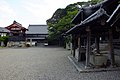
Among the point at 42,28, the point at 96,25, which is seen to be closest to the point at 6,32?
the point at 42,28

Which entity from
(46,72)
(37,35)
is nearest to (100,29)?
(46,72)

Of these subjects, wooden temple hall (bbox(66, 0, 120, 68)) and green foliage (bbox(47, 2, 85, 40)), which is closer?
wooden temple hall (bbox(66, 0, 120, 68))

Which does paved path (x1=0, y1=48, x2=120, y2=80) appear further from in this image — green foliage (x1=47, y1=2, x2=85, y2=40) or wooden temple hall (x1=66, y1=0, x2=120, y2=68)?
green foliage (x1=47, y1=2, x2=85, y2=40)

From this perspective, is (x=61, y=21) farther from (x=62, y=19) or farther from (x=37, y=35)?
(x=37, y=35)

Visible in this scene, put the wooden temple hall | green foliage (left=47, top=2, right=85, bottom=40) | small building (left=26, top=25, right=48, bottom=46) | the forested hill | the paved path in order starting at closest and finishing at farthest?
the paved path < the wooden temple hall < the forested hill < green foliage (left=47, top=2, right=85, bottom=40) < small building (left=26, top=25, right=48, bottom=46)

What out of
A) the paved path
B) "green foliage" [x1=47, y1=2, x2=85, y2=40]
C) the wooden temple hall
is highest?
"green foliage" [x1=47, y1=2, x2=85, y2=40]

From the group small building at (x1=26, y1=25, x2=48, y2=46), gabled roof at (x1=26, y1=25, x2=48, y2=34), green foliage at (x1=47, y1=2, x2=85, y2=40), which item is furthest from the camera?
gabled roof at (x1=26, y1=25, x2=48, y2=34)

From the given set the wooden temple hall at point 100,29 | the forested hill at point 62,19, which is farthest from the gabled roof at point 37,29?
the wooden temple hall at point 100,29

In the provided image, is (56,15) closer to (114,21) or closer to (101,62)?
(101,62)

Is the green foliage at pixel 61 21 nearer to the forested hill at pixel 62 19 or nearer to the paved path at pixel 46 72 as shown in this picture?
the forested hill at pixel 62 19

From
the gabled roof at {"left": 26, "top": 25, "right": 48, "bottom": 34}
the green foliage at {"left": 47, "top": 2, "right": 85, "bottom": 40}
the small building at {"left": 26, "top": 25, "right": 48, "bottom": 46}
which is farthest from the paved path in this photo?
the gabled roof at {"left": 26, "top": 25, "right": 48, "bottom": 34}

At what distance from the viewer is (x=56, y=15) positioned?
4381cm

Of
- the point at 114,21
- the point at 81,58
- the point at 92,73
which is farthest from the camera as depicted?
the point at 81,58

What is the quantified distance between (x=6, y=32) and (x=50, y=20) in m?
13.3
